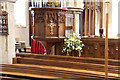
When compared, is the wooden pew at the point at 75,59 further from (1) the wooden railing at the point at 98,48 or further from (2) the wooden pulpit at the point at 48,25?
(1) the wooden railing at the point at 98,48

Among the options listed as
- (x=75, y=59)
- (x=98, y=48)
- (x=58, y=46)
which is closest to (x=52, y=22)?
(x=58, y=46)

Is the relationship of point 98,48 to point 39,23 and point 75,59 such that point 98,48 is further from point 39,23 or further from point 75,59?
point 75,59

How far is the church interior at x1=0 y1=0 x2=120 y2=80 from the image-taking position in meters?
3.49

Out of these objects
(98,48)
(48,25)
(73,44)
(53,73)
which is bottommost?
(53,73)

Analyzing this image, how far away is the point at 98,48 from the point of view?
663cm

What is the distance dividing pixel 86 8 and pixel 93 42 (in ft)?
11.5

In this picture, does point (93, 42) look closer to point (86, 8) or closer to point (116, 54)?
point (116, 54)

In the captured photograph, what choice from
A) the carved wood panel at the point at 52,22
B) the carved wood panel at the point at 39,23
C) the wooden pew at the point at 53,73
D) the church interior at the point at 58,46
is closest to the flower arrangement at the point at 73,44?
the church interior at the point at 58,46

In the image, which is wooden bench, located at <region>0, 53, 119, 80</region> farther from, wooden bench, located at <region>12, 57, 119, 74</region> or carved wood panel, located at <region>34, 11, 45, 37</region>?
carved wood panel, located at <region>34, 11, 45, 37</region>

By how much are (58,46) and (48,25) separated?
3.76 feet

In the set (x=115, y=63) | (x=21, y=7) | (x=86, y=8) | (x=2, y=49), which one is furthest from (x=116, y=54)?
(x=21, y=7)

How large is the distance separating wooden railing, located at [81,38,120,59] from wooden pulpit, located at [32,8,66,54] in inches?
38.5

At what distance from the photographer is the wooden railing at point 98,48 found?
6.35 meters

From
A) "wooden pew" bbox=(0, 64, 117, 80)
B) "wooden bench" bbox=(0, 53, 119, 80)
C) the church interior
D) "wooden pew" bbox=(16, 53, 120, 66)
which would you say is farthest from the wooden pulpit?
"wooden pew" bbox=(0, 64, 117, 80)
